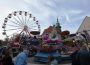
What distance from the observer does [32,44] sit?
26281 mm

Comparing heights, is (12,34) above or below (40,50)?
above

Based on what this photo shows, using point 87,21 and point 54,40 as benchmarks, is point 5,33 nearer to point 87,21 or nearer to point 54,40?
point 54,40

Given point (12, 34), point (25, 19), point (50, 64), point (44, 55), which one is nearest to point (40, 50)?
point (44, 55)

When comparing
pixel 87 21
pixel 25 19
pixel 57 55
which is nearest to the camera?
pixel 57 55

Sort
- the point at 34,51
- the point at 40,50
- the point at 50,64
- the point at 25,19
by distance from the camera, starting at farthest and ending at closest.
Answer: the point at 25,19
the point at 34,51
the point at 40,50
the point at 50,64

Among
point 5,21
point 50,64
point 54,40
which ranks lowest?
point 50,64

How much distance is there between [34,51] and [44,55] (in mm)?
4247

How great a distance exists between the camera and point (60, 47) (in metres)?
22.5

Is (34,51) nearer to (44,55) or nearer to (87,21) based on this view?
(44,55)

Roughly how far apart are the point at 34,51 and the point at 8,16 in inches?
569

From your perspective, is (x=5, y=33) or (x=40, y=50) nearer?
(x=40, y=50)

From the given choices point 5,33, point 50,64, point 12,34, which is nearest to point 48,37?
point 50,64

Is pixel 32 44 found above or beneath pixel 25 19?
beneath

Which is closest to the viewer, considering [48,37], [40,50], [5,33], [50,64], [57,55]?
[50,64]
